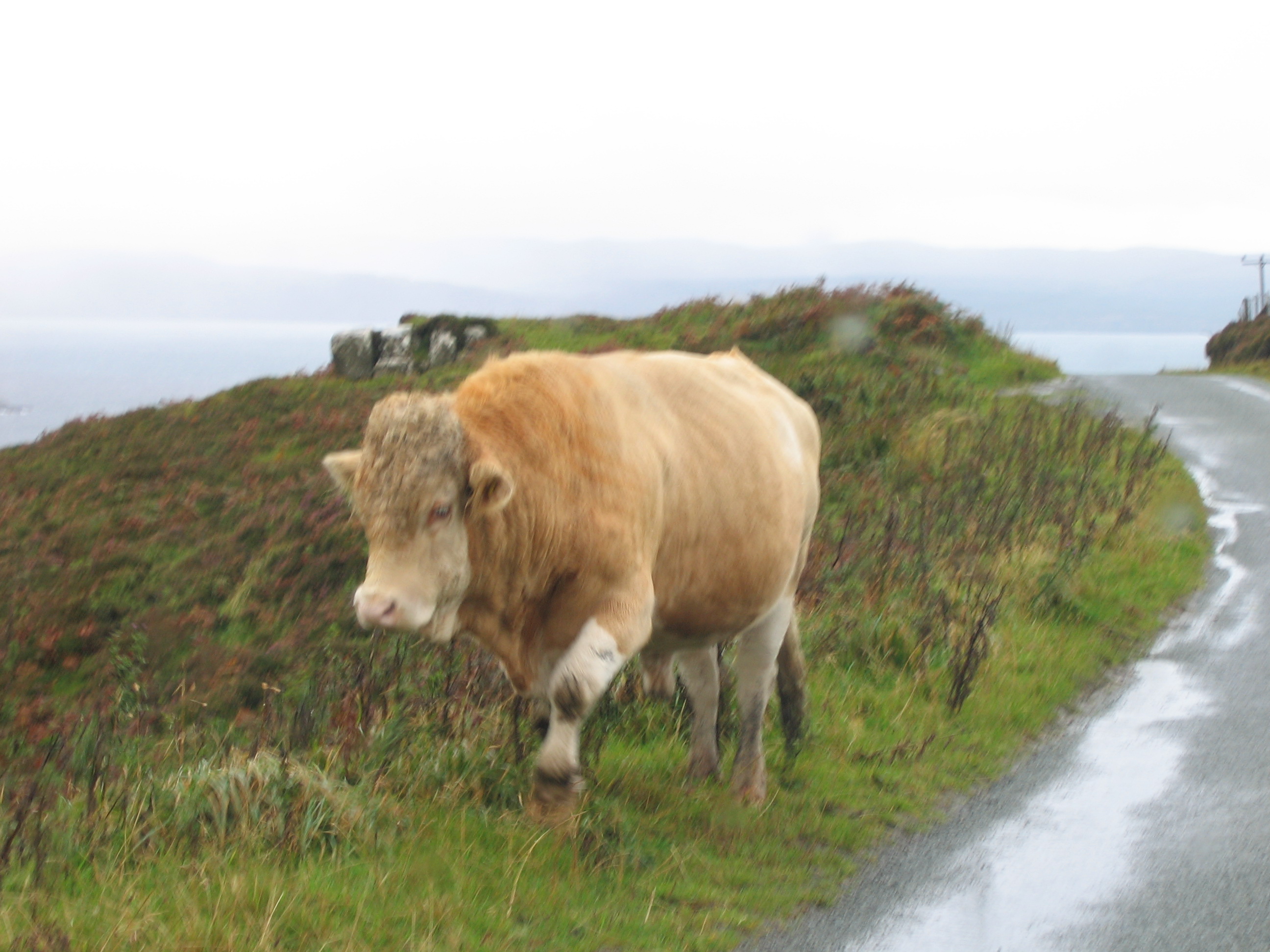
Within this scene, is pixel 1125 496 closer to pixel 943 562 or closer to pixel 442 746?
pixel 943 562

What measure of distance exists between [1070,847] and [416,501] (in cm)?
Answer: 323

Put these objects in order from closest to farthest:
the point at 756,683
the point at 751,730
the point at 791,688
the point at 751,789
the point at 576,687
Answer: the point at 576,687, the point at 751,789, the point at 751,730, the point at 756,683, the point at 791,688

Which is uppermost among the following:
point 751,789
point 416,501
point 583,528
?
point 416,501

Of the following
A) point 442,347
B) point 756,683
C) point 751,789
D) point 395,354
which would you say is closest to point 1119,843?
point 751,789

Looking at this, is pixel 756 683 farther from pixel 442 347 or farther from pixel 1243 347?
pixel 1243 347

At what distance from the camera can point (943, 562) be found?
33.0 ft

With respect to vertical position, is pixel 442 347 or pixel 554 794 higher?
pixel 442 347

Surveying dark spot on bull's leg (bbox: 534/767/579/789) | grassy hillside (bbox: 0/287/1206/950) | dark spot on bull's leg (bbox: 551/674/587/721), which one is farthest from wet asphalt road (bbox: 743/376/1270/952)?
dark spot on bull's leg (bbox: 551/674/587/721)

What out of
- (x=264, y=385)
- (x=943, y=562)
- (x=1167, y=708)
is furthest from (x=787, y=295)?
(x=1167, y=708)

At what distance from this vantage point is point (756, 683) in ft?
19.7

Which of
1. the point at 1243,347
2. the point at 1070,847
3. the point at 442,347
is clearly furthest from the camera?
the point at 1243,347

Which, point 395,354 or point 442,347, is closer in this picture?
point 442,347

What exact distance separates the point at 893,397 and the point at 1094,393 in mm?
5794

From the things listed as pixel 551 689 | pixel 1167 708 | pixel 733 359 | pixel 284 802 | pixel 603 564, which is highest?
pixel 733 359
